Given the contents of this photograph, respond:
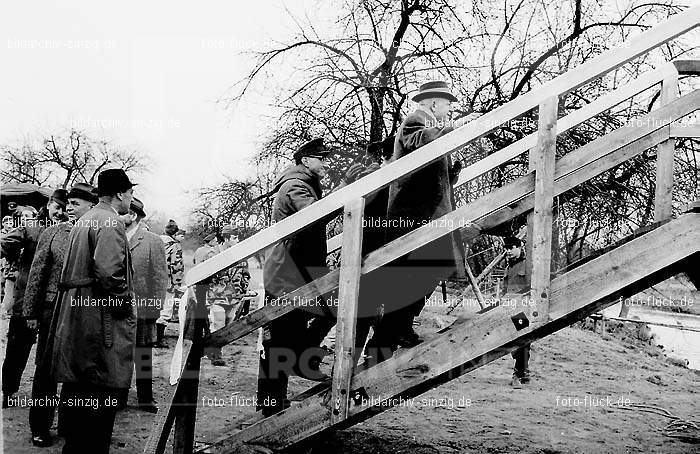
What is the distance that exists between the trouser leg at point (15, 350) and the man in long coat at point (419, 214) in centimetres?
284

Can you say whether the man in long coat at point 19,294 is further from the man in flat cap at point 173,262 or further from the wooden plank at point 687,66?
the wooden plank at point 687,66

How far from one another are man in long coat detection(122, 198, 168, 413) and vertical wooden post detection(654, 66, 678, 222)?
3960 millimetres

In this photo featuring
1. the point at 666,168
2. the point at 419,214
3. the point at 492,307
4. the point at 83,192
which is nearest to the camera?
the point at 492,307

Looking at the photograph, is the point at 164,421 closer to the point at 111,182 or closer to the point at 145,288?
the point at 111,182

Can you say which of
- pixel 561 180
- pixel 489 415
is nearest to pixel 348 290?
pixel 561 180

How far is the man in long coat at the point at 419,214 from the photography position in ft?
12.4

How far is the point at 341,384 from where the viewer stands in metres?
3.08

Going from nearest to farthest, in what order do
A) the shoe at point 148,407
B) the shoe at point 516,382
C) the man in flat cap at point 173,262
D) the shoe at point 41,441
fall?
the shoe at point 41,441 < the shoe at point 148,407 < the shoe at point 516,382 < the man in flat cap at point 173,262

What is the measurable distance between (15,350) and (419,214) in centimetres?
337

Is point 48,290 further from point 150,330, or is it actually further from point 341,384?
point 341,384

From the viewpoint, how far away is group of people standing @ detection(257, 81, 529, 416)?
3.82 metres

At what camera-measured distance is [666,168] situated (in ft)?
11.5

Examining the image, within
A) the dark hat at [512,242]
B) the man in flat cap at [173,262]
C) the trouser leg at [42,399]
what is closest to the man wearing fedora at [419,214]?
the trouser leg at [42,399]

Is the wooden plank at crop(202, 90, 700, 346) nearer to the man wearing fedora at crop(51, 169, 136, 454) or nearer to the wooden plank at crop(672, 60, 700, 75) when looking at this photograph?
the wooden plank at crop(672, 60, 700, 75)
